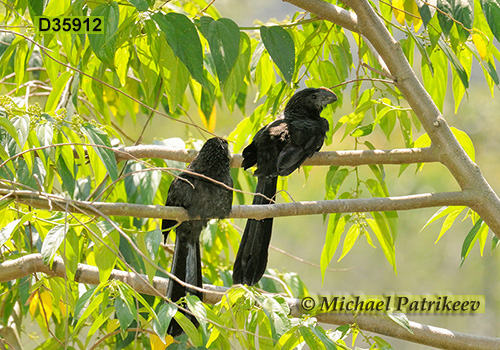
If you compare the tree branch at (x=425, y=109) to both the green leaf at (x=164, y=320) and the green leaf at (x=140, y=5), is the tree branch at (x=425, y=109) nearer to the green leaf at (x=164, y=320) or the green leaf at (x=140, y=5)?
the green leaf at (x=140, y=5)

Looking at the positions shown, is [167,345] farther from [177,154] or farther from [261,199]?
[261,199]

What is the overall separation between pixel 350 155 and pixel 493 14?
591mm

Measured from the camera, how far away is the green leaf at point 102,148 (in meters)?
1.55

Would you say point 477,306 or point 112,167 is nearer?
point 112,167

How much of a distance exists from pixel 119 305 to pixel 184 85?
60 centimetres

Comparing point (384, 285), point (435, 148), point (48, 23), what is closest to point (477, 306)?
point (435, 148)

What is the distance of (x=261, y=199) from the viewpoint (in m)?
2.26

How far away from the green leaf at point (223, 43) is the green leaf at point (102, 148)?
0.41m

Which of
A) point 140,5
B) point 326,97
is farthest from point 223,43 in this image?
point 326,97

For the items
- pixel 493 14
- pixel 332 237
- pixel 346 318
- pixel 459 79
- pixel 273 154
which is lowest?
pixel 346 318

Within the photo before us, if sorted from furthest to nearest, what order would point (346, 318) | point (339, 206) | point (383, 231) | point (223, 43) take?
point (383, 231) → point (346, 318) → point (339, 206) → point (223, 43)

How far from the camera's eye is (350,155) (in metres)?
1.85

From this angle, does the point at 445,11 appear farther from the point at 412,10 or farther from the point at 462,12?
the point at 412,10

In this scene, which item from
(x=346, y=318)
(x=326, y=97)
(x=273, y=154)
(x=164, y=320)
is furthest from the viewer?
(x=326, y=97)
